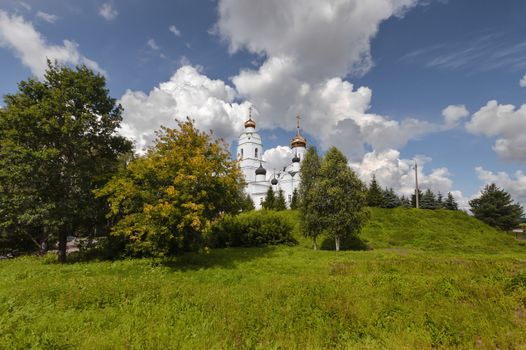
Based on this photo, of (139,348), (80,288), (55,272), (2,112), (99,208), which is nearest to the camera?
(139,348)

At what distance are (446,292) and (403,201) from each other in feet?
155

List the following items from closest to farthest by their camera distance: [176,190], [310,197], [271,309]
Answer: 1. [271,309]
2. [176,190]
3. [310,197]

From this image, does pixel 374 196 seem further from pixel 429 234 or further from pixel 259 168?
pixel 259 168

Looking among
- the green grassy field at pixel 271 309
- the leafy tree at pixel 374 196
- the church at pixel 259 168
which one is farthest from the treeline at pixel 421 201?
the green grassy field at pixel 271 309

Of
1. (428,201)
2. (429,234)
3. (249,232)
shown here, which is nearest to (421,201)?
(428,201)

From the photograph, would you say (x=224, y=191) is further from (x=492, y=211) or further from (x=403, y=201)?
(x=403, y=201)

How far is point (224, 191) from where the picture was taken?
1408 centimetres

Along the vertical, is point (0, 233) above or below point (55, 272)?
above

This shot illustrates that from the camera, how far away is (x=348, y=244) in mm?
23953

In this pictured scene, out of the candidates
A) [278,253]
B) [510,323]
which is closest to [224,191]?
[278,253]

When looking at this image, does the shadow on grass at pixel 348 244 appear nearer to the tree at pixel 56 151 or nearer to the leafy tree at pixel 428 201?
the tree at pixel 56 151

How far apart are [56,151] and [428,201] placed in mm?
53850

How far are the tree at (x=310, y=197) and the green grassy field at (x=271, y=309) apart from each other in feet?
28.8

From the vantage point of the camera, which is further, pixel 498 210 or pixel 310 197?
pixel 498 210
